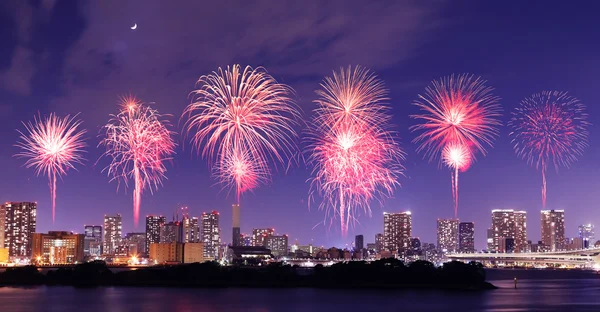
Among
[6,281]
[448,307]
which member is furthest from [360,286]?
[6,281]

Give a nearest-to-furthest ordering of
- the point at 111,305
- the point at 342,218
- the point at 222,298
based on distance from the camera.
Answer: the point at 342,218 < the point at 111,305 < the point at 222,298

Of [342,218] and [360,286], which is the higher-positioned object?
[342,218]

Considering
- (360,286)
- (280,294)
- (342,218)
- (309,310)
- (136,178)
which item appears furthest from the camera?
(360,286)

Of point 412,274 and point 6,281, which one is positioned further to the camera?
point 6,281

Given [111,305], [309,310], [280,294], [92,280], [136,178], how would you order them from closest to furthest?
[136,178] < [309,310] < [111,305] < [280,294] < [92,280]

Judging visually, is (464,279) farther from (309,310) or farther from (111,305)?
(111,305)

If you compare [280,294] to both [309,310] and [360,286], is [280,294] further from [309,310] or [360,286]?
[309,310]

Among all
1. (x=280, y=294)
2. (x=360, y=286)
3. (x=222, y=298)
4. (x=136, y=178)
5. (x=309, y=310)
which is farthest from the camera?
(x=360, y=286)

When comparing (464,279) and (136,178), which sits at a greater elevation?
(136,178)

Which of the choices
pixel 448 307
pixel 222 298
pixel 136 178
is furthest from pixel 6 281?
pixel 448 307
